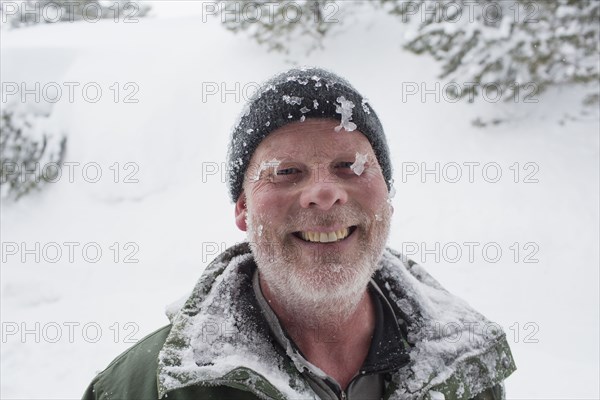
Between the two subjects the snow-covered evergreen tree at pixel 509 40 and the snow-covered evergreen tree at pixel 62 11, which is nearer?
the snow-covered evergreen tree at pixel 509 40

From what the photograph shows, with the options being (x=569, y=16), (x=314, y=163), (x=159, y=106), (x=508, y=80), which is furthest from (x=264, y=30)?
(x=314, y=163)

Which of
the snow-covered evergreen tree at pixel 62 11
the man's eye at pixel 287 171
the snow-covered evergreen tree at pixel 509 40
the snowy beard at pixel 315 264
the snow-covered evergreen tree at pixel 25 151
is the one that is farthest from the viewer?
the snow-covered evergreen tree at pixel 62 11

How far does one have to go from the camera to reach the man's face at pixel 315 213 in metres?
1.65

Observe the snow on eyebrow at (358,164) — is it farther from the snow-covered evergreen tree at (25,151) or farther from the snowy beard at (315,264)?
the snow-covered evergreen tree at (25,151)

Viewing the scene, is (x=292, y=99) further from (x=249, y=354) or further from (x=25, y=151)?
(x=25, y=151)

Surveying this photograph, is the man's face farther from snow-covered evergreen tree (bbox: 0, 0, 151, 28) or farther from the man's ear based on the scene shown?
snow-covered evergreen tree (bbox: 0, 0, 151, 28)

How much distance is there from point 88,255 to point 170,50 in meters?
6.13

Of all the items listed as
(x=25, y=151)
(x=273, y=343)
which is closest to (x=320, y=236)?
(x=273, y=343)

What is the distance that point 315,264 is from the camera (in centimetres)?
164

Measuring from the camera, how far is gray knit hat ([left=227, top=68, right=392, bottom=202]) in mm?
1802

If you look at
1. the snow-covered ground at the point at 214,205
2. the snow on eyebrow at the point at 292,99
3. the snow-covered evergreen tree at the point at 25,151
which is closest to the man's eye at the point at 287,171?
the snow on eyebrow at the point at 292,99

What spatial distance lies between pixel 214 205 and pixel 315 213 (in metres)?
5.59

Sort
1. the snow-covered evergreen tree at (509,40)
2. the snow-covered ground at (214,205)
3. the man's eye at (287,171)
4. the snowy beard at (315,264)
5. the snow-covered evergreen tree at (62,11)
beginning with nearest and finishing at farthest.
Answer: the snowy beard at (315,264) → the man's eye at (287,171) → the snow-covered ground at (214,205) → the snow-covered evergreen tree at (509,40) → the snow-covered evergreen tree at (62,11)

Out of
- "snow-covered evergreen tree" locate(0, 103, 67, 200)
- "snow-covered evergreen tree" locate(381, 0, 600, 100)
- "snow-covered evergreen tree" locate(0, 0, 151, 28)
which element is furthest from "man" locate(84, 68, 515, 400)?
"snow-covered evergreen tree" locate(0, 0, 151, 28)
